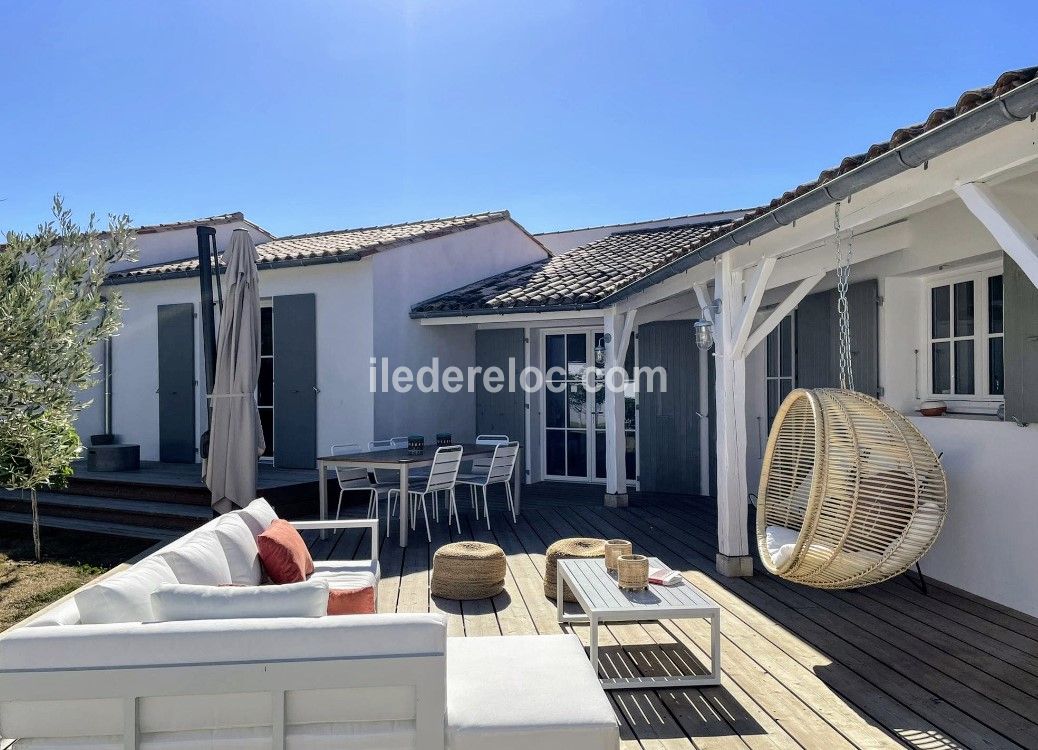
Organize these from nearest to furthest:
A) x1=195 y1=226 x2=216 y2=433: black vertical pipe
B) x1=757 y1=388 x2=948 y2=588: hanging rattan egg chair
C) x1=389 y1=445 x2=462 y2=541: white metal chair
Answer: x1=757 y1=388 x2=948 y2=588: hanging rattan egg chair < x1=389 y1=445 x2=462 y2=541: white metal chair < x1=195 y1=226 x2=216 y2=433: black vertical pipe

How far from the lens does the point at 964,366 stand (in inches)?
208

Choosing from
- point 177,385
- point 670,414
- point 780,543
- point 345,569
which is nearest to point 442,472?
point 345,569

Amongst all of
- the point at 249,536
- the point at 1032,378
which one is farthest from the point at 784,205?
the point at 249,536

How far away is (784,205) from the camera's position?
402 centimetres

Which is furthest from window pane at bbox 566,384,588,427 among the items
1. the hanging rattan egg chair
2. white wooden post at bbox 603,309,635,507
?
the hanging rattan egg chair

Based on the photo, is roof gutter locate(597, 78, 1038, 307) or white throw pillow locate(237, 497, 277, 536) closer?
roof gutter locate(597, 78, 1038, 307)

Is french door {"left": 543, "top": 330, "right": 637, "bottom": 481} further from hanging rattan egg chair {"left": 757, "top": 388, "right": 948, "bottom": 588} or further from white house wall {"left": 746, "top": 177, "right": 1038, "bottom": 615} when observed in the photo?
hanging rattan egg chair {"left": 757, "top": 388, "right": 948, "bottom": 588}

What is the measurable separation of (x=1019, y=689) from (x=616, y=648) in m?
1.87

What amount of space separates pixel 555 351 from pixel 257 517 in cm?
643

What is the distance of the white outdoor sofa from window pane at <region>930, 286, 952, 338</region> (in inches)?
181

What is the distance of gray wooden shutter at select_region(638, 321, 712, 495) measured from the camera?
893cm

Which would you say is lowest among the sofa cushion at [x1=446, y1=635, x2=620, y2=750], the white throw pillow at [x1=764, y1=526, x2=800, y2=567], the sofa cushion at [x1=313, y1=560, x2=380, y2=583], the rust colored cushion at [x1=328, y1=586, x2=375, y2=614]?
the white throw pillow at [x1=764, y1=526, x2=800, y2=567]

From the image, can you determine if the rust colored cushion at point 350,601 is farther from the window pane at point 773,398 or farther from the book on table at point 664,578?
the window pane at point 773,398

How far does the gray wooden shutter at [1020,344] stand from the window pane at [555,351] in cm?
587
